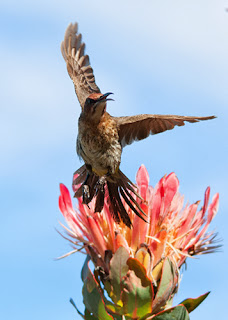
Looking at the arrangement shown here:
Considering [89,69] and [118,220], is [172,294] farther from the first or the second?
[89,69]

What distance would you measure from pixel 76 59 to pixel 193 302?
3.19m

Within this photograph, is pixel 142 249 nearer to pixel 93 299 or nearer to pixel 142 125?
pixel 93 299

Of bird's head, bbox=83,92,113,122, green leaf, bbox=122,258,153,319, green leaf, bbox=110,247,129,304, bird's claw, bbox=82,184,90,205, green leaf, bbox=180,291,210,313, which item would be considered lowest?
green leaf, bbox=180,291,210,313

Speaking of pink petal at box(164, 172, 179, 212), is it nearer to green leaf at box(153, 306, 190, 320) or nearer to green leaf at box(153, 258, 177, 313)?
green leaf at box(153, 258, 177, 313)

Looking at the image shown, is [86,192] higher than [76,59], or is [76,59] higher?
[76,59]

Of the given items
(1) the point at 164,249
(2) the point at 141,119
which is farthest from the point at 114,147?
(1) the point at 164,249

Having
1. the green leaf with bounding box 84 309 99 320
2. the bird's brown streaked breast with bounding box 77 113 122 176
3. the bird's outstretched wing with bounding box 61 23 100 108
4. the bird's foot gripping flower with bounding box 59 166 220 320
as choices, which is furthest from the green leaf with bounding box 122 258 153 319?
the bird's outstretched wing with bounding box 61 23 100 108

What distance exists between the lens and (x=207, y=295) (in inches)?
154

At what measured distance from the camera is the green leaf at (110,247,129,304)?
380cm

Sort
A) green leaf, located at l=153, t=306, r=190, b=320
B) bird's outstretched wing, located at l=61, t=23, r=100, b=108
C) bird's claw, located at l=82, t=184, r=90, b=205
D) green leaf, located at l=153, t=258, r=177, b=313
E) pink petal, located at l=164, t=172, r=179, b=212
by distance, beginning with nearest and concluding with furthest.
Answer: green leaf, located at l=153, t=306, r=190, b=320 < green leaf, located at l=153, t=258, r=177, b=313 < pink petal, located at l=164, t=172, r=179, b=212 < bird's claw, located at l=82, t=184, r=90, b=205 < bird's outstretched wing, located at l=61, t=23, r=100, b=108

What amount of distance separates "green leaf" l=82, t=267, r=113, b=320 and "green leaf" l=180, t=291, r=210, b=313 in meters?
0.53

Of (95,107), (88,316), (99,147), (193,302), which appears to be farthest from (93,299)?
(95,107)

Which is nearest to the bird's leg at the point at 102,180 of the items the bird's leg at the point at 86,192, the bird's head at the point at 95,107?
the bird's leg at the point at 86,192

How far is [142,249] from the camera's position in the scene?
3.96m
